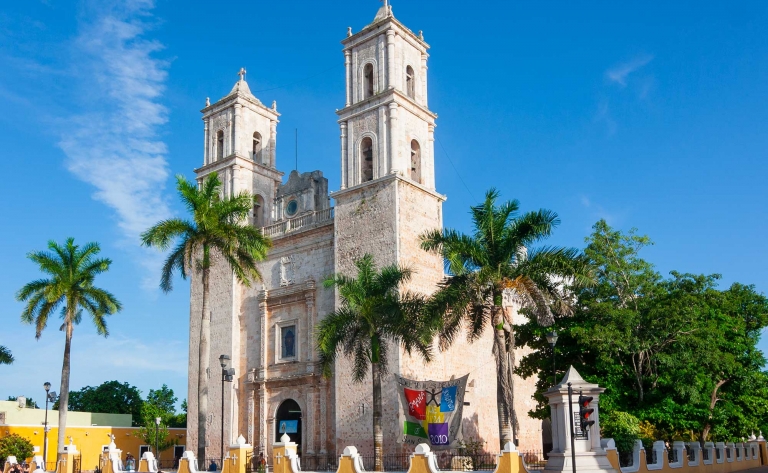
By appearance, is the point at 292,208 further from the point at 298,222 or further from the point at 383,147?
the point at 383,147

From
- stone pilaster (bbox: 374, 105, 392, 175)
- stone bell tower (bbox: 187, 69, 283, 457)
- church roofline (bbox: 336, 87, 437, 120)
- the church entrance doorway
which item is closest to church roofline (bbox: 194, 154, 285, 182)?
stone bell tower (bbox: 187, 69, 283, 457)

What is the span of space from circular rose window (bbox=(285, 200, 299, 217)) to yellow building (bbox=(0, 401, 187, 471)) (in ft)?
Answer: 48.0

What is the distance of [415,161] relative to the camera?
33.4 meters

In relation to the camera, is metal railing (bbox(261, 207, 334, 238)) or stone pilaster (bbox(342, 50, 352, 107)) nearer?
stone pilaster (bbox(342, 50, 352, 107))

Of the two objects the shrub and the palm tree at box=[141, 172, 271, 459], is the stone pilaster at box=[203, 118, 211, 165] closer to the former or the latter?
the palm tree at box=[141, 172, 271, 459]

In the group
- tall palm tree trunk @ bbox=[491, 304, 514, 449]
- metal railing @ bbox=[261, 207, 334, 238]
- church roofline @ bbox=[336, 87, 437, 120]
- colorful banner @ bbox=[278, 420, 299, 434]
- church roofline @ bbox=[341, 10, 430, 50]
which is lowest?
colorful banner @ bbox=[278, 420, 299, 434]

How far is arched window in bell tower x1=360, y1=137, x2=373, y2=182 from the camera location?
32781 mm

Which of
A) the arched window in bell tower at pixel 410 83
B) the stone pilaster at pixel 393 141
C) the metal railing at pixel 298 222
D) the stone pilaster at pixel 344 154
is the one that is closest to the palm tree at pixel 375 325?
the stone pilaster at pixel 393 141

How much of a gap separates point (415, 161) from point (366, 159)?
6.77ft

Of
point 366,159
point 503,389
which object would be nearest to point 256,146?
point 366,159

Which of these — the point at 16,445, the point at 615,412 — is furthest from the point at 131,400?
the point at 615,412

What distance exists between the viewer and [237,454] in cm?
2255

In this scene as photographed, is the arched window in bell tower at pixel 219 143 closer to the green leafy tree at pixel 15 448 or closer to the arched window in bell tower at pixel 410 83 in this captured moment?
the arched window in bell tower at pixel 410 83

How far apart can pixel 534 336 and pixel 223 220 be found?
37.7 feet
